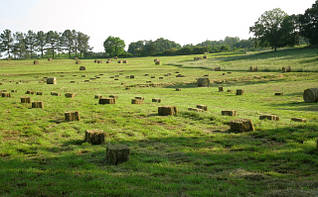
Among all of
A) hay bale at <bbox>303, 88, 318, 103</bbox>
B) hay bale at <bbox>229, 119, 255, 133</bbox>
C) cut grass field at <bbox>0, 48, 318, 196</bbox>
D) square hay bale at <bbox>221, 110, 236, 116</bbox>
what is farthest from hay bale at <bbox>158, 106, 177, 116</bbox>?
hay bale at <bbox>303, 88, 318, 103</bbox>

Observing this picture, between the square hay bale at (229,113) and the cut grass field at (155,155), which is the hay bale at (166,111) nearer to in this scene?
the cut grass field at (155,155)

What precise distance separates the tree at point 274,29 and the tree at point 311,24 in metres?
5.53

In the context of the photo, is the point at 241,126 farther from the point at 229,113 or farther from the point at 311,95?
the point at 311,95

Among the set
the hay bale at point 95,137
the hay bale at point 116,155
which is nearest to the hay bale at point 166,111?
the hay bale at point 95,137

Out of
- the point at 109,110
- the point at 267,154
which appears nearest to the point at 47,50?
the point at 109,110

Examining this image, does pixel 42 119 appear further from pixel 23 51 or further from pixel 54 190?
pixel 23 51

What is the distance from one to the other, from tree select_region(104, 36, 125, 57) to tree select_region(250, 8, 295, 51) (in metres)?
70.4

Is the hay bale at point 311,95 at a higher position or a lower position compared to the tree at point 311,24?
lower

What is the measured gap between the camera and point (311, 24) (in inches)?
3361

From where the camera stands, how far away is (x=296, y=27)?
3750 inches

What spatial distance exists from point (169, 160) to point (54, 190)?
163 inches

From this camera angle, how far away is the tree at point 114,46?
14900 cm

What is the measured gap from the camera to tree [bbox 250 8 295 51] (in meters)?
93.6

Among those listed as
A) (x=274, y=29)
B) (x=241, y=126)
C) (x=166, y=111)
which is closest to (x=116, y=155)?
(x=241, y=126)
